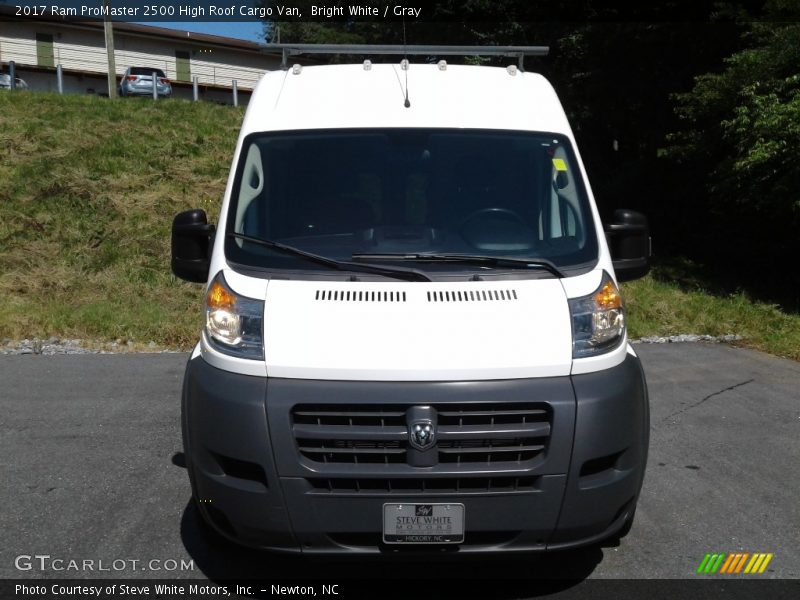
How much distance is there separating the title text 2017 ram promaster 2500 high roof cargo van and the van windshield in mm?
17

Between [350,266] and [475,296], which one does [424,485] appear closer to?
[475,296]

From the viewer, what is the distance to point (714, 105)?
48.7 ft

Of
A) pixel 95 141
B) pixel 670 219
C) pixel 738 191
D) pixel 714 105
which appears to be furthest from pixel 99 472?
pixel 670 219

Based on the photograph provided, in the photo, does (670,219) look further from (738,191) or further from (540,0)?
(540,0)

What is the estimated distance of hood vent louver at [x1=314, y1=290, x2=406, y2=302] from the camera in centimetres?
405

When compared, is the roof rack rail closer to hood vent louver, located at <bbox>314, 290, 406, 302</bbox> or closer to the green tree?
hood vent louver, located at <bbox>314, 290, 406, 302</bbox>

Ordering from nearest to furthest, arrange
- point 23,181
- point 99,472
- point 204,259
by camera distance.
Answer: point 204,259, point 99,472, point 23,181

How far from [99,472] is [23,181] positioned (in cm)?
1249

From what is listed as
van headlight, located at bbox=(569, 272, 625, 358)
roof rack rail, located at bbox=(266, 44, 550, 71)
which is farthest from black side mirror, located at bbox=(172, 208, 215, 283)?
van headlight, located at bbox=(569, 272, 625, 358)

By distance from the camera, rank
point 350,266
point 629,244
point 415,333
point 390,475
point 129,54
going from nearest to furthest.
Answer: point 390,475 < point 415,333 < point 350,266 < point 629,244 < point 129,54

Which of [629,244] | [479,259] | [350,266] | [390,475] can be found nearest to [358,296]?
[350,266]

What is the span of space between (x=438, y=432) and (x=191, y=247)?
1835 mm

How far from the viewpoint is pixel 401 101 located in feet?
16.8

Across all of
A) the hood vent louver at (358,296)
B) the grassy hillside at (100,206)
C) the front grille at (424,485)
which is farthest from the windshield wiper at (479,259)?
the grassy hillside at (100,206)
